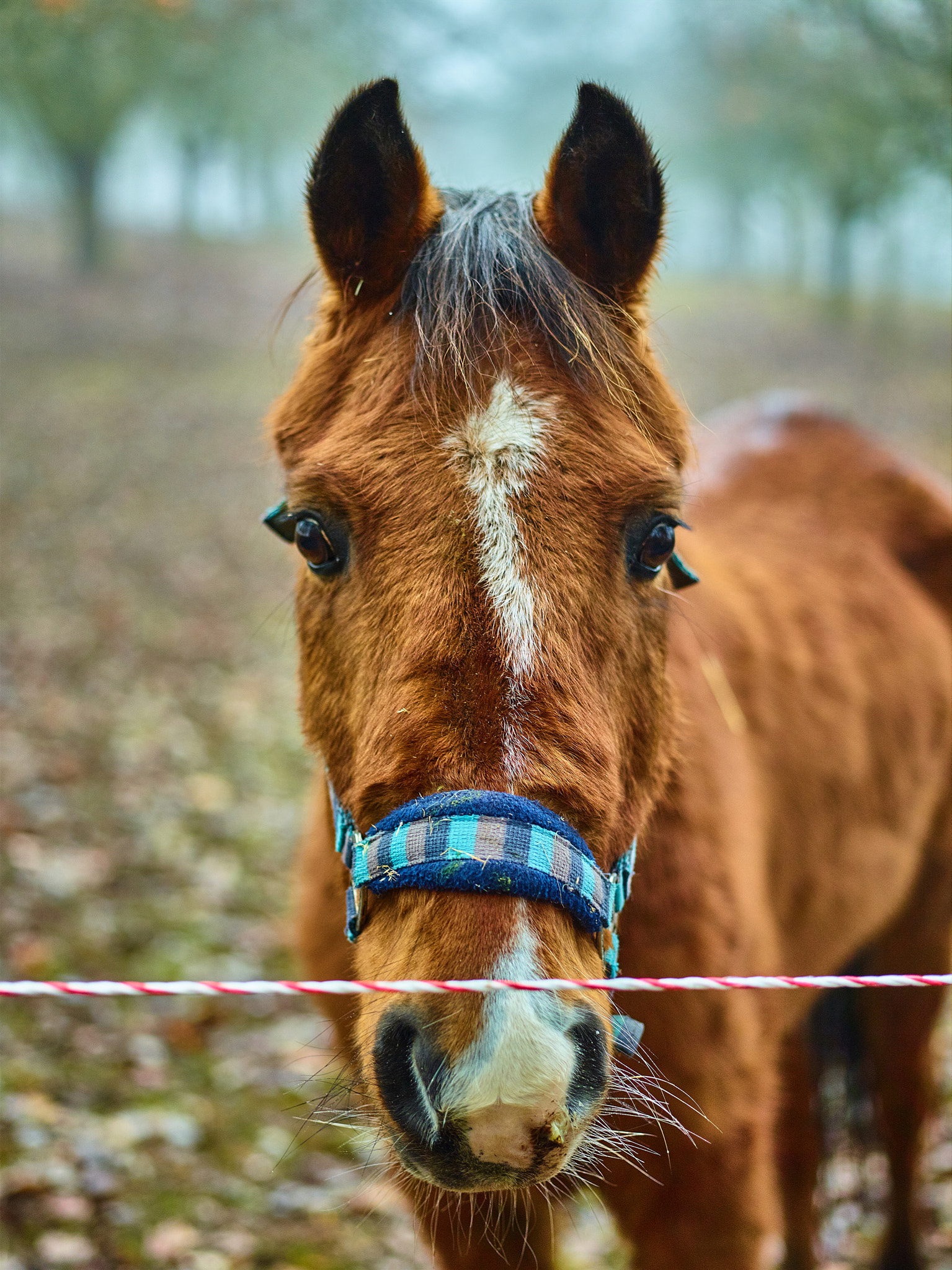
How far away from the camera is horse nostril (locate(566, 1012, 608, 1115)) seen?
131cm

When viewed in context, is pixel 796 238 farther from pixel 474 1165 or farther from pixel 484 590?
pixel 474 1165

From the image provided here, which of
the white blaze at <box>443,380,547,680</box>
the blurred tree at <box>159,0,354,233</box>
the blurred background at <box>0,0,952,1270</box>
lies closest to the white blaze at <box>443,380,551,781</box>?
the white blaze at <box>443,380,547,680</box>

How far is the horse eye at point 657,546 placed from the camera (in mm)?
1778

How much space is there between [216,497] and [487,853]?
1236 cm

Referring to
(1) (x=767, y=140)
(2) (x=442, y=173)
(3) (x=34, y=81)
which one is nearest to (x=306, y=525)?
(2) (x=442, y=173)

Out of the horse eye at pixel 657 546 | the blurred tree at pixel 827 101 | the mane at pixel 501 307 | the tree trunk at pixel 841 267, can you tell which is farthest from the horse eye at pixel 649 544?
the tree trunk at pixel 841 267

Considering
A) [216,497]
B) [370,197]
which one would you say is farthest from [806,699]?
[216,497]

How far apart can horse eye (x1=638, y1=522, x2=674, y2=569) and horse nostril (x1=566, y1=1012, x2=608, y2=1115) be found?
2.76ft

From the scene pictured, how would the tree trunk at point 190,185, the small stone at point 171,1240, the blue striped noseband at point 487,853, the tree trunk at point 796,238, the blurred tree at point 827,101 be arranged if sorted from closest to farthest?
the blue striped noseband at point 487,853 < the small stone at point 171,1240 < the blurred tree at point 827,101 < the tree trunk at point 190,185 < the tree trunk at point 796,238

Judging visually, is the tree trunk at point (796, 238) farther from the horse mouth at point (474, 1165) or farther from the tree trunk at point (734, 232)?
the horse mouth at point (474, 1165)

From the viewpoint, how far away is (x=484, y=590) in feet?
4.94

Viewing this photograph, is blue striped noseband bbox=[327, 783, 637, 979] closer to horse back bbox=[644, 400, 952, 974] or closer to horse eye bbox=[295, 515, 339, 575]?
horse eye bbox=[295, 515, 339, 575]

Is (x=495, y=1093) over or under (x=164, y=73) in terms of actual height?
under

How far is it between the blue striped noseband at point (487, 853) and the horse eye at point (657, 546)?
0.59 meters
